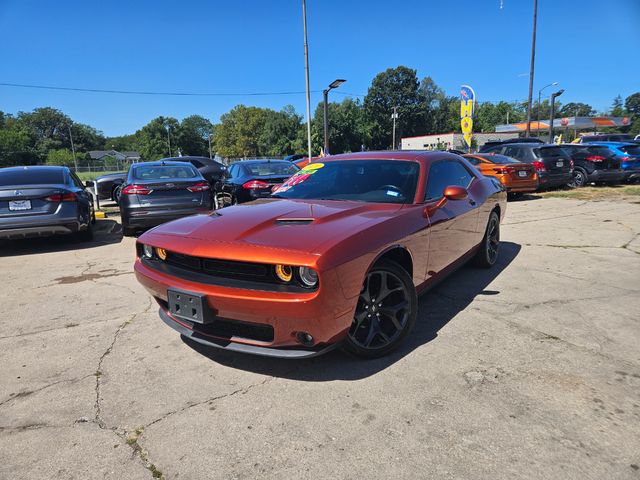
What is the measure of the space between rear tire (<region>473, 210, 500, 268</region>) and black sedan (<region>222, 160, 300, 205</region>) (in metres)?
4.42

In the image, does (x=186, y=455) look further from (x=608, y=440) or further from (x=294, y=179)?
(x=294, y=179)

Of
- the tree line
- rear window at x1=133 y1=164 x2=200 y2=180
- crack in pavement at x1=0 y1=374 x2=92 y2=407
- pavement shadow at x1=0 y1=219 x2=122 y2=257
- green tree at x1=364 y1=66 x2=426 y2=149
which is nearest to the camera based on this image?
crack in pavement at x1=0 y1=374 x2=92 y2=407

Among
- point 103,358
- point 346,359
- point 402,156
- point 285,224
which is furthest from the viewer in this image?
point 402,156

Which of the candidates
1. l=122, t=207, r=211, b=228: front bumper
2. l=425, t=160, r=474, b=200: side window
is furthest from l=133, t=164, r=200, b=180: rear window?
l=425, t=160, r=474, b=200: side window

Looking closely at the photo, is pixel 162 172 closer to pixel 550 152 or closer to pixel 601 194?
pixel 550 152

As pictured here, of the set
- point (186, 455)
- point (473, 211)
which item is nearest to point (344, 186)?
point (473, 211)

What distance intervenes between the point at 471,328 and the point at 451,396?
1.07 meters

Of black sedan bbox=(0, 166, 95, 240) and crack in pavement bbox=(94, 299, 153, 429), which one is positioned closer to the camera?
crack in pavement bbox=(94, 299, 153, 429)

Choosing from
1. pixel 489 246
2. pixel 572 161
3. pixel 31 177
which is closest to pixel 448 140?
pixel 572 161

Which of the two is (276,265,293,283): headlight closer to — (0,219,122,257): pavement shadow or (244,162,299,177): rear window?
(0,219,122,257): pavement shadow

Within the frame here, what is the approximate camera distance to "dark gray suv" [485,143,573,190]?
12914mm

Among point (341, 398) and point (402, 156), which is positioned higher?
point (402, 156)

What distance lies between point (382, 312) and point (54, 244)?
7009 mm

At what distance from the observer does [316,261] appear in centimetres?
229
